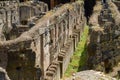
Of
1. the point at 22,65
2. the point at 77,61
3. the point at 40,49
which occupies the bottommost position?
the point at 77,61

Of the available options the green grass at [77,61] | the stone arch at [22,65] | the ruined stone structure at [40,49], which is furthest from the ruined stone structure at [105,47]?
the stone arch at [22,65]

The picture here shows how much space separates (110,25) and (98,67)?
3159 mm

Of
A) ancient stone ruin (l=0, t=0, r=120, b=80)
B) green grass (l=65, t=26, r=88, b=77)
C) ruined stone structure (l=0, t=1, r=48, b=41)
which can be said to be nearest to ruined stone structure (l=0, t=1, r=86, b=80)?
ancient stone ruin (l=0, t=0, r=120, b=80)

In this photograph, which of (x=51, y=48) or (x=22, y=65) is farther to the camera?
(x=51, y=48)

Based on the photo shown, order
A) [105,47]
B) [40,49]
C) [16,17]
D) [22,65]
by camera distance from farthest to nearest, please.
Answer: [16,17], [105,47], [40,49], [22,65]

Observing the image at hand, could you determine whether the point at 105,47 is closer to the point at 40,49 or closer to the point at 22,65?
the point at 40,49

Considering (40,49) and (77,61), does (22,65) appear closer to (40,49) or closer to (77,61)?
(40,49)

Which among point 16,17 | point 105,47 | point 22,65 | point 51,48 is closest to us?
point 22,65

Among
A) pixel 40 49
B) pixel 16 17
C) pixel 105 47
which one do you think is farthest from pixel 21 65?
pixel 16 17

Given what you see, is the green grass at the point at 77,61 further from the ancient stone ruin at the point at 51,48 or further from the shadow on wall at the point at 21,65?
the shadow on wall at the point at 21,65

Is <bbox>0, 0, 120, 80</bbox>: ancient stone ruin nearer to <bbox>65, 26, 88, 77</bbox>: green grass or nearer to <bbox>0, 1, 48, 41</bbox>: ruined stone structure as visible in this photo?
<bbox>0, 1, 48, 41</bbox>: ruined stone structure

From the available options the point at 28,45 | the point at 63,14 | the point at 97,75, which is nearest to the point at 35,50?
the point at 28,45

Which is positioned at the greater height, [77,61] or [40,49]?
[40,49]

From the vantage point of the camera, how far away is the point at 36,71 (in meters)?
15.9
